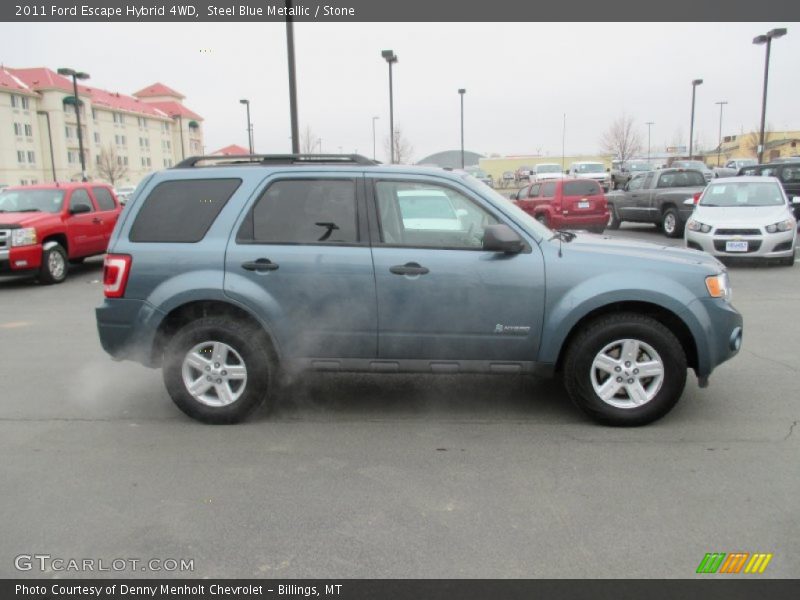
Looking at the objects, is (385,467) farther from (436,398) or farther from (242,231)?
(242,231)

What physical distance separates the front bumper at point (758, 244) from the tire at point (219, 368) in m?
9.70

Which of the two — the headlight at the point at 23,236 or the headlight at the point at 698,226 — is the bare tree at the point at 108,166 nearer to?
the headlight at the point at 23,236

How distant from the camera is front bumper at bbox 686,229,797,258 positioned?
11.7 meters

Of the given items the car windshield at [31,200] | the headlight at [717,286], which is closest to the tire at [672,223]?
the headlight at [717,286]

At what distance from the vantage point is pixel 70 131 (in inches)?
2995

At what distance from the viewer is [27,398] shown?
5.48 m

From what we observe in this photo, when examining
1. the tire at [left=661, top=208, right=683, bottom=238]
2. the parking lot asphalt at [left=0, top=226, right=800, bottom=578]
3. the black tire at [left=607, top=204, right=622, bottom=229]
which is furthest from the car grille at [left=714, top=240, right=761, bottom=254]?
the black tire at [left=607, top=204, right=622, bottom=229]

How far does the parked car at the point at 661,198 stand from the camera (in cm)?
1636

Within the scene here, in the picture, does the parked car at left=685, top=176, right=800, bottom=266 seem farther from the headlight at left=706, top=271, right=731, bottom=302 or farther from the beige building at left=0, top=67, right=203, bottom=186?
the beige building at left=0, top=67, right=203, bottom=186

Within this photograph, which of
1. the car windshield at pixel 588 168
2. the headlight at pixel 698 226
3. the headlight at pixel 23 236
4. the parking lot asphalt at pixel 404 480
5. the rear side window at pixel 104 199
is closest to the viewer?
the parking lot asphalt at pixel 404 480

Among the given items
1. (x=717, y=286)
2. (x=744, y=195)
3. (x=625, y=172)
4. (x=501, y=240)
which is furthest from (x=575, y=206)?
(x=625, y=172)

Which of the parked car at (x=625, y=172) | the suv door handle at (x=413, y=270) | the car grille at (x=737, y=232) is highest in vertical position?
the parked car at (x=625, y=172)

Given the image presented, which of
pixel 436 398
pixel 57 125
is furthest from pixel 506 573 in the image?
pixel 57 125

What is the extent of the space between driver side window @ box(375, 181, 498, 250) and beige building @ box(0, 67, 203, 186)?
194ft
